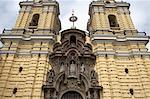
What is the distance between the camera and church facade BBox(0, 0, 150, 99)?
20391mm

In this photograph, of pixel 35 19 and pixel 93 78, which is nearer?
pixel 93 78

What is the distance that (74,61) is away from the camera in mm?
22453

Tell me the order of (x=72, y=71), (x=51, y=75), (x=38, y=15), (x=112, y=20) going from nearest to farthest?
(x=51, y=75) → (x=72, y=71) → (x=38, y=15) → (x=112, y=20)

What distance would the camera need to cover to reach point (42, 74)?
21328 millimetres

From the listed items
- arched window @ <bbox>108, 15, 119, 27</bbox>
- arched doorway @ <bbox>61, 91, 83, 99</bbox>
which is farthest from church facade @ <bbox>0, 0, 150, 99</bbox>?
arched window @ <bbox>108, 15, 119, 27</bbox>

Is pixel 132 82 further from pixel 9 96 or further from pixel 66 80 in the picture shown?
pixel 9 96

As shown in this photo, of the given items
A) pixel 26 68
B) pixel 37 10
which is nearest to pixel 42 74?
pixel 26 68

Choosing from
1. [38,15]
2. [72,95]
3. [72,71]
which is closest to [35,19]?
[38,15]

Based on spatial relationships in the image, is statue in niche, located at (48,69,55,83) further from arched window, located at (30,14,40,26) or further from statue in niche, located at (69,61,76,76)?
arched window, located at (30,14,40,26)

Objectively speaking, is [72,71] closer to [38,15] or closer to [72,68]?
[72,68]

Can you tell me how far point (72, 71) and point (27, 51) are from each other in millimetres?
4437

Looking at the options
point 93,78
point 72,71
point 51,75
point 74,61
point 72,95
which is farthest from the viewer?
point 74,61

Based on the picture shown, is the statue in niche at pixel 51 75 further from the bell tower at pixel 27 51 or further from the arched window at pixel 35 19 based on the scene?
the arched window at pixel 35 19

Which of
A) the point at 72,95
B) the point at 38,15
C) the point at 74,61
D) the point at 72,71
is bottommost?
the point at 72,95
